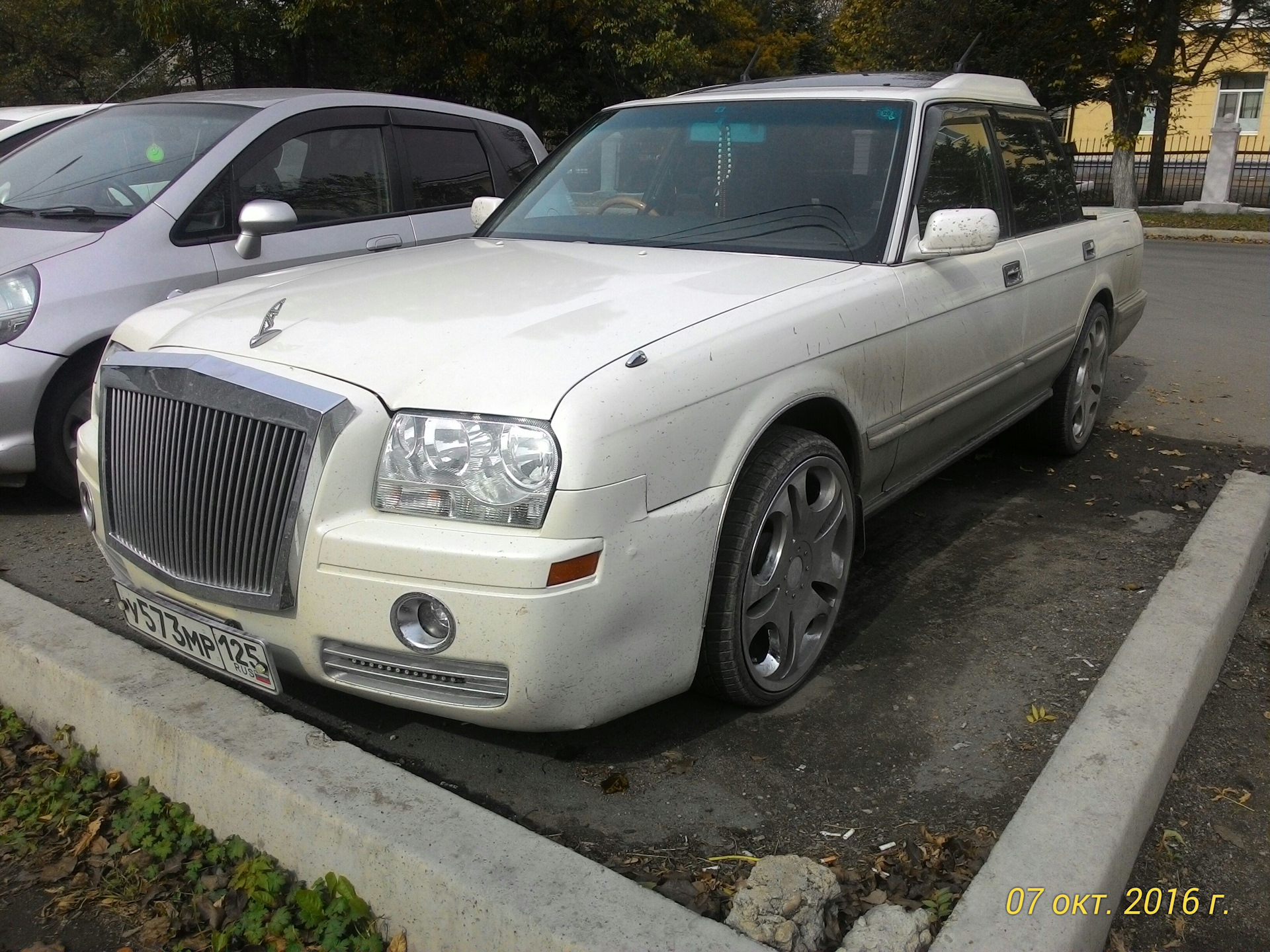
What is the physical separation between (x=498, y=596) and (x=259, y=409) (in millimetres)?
747

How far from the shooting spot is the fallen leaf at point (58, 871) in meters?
2.62

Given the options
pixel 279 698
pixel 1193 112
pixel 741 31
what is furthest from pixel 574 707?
pixel 1193 112

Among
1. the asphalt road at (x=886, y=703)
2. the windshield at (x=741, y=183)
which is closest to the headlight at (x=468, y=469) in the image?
the asphalt road at (x=886, y=703)

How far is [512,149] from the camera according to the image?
22.0 feet

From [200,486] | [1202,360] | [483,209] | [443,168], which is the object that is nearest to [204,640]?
[200,486]

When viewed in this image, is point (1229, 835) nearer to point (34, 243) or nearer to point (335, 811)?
point (335, 811)

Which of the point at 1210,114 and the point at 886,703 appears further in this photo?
the point at 1210,114

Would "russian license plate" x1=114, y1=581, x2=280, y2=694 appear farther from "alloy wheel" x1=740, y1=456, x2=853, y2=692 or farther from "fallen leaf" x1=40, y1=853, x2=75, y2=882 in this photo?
"alloy wheel" x1=740, y1=456, x2=853, y2=692

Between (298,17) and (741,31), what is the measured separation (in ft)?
57.6

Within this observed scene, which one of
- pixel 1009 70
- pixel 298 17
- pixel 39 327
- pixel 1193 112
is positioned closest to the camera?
pixel 39 327

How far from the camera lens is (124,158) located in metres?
5.35

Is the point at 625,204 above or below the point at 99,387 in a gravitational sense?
above

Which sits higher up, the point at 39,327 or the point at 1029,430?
the point at 39,327

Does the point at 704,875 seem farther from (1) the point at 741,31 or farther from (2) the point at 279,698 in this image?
(1) the point at 741,31
